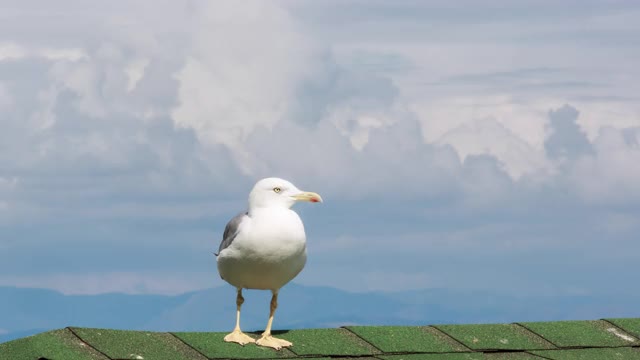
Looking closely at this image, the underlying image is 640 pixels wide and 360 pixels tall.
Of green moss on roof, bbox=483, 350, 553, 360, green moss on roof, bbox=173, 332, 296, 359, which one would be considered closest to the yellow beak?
green moss on roof, bbox=173, 332, 296, 359

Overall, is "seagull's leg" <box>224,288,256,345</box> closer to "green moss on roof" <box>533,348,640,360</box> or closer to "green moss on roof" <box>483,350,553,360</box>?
"green moss on roof" <box>483,350,553,360</box>

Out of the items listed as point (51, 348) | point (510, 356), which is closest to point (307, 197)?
point (51, 348)

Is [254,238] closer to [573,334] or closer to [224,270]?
[224,270]

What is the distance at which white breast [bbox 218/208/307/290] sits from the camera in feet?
43.1

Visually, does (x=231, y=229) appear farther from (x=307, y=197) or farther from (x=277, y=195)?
(x=307, y=197)

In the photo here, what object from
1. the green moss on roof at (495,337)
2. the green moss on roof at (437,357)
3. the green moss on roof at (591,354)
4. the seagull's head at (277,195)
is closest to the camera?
the seagull's head at (277,195)

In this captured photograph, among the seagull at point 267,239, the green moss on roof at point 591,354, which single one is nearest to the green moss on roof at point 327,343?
the seagull at point 267,239

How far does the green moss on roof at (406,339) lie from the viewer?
14.9 m

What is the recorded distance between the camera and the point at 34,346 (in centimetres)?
1339

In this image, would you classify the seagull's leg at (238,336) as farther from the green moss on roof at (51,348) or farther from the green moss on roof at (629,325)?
the green moss on roof at (629,325)

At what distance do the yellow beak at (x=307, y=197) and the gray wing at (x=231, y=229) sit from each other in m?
0.61

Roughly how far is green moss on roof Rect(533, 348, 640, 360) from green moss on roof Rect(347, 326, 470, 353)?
1.09 m

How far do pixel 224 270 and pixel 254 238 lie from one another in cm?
79

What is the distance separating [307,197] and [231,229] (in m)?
0.93
